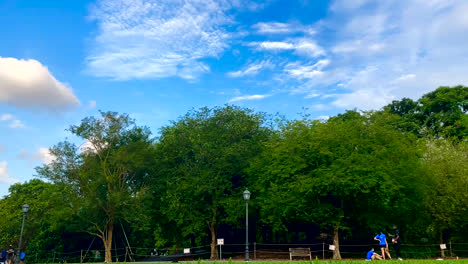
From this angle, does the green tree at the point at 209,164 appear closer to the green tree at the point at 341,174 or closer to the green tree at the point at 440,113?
the green tree at the point at 341,174

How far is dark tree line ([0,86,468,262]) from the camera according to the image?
94.3 ft

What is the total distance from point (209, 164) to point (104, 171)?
1117cm

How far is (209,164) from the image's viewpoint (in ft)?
118

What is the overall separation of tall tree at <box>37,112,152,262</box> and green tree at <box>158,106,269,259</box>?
3.53m

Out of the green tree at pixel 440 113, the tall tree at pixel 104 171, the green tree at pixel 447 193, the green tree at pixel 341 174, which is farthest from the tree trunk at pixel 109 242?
the green tree at pixel 440 113

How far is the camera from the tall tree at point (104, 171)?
3897 centimetres

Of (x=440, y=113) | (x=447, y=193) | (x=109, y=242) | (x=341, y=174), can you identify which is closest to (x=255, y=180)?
(x=341, y=174)

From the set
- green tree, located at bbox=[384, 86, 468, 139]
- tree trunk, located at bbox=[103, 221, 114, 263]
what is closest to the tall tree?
tree trunk, located at bbox=[103, 221, 114, 263]

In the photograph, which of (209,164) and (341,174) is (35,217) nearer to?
(209,164)

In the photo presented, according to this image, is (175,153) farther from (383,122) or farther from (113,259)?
(383,122)

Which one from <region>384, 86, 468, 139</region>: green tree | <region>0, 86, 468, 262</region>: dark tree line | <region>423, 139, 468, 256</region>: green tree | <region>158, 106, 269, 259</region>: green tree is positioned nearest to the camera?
<region>0, 86, 468, 262</region>: dark tree line

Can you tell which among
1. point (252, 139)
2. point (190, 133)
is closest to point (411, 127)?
point (252, 139)

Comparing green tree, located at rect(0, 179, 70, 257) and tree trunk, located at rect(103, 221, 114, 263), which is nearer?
tree trunk, located at rect(103, 221, 114, 263)

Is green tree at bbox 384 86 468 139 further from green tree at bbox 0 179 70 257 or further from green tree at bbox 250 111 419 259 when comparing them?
green tree at bbox 0 179 70 257
